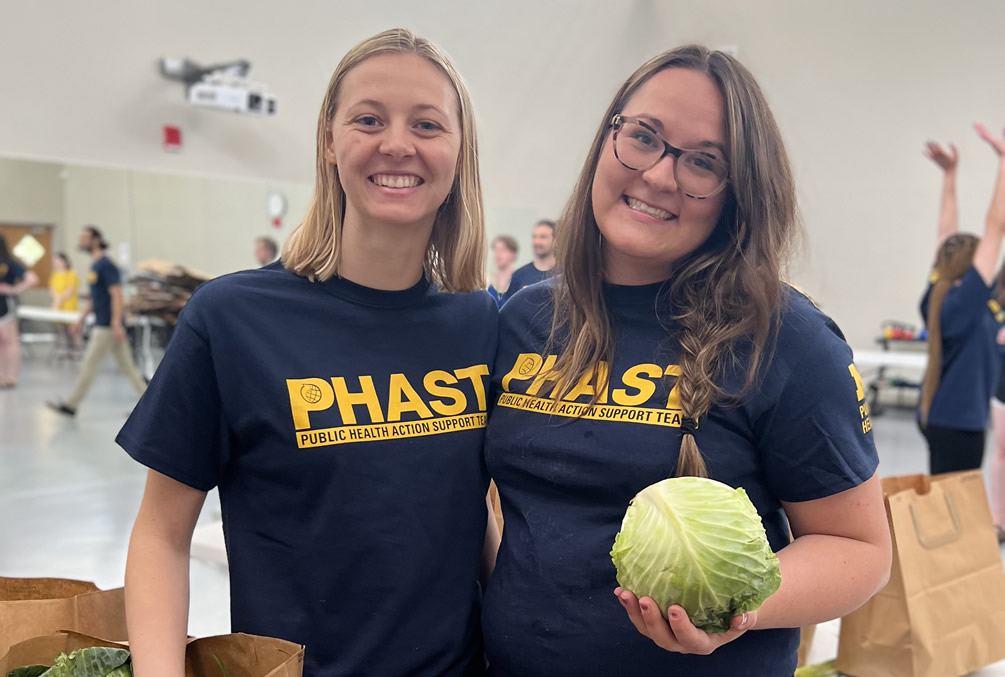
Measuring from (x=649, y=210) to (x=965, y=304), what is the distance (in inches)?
141

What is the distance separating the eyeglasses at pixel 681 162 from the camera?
1.35m

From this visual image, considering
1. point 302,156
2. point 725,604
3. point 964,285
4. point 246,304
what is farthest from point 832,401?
point 302,156

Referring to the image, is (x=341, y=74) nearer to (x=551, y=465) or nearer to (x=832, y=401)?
(x=551, y=465)

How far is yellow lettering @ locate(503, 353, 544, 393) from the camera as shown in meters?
1.48

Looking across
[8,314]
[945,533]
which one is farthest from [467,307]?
[8,314]

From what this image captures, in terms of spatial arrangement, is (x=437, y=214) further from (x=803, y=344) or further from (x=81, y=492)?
(x=81, y=492)

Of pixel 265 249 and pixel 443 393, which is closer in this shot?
pixel 443 393

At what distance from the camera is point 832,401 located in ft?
4.05

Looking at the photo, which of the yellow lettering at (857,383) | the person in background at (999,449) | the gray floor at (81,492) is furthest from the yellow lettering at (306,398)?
the person in background at (999,449)

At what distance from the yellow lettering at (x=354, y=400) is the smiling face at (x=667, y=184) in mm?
495

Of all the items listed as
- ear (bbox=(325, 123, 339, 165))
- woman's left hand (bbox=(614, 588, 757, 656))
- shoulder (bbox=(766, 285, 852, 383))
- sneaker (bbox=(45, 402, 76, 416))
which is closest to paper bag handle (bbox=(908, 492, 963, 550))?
shoulder (bbox=(766, 285, 852, 383))

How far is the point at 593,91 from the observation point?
36.7 feet

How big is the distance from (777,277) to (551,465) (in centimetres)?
50

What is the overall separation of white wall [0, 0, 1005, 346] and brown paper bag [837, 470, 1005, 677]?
7.41 meters
